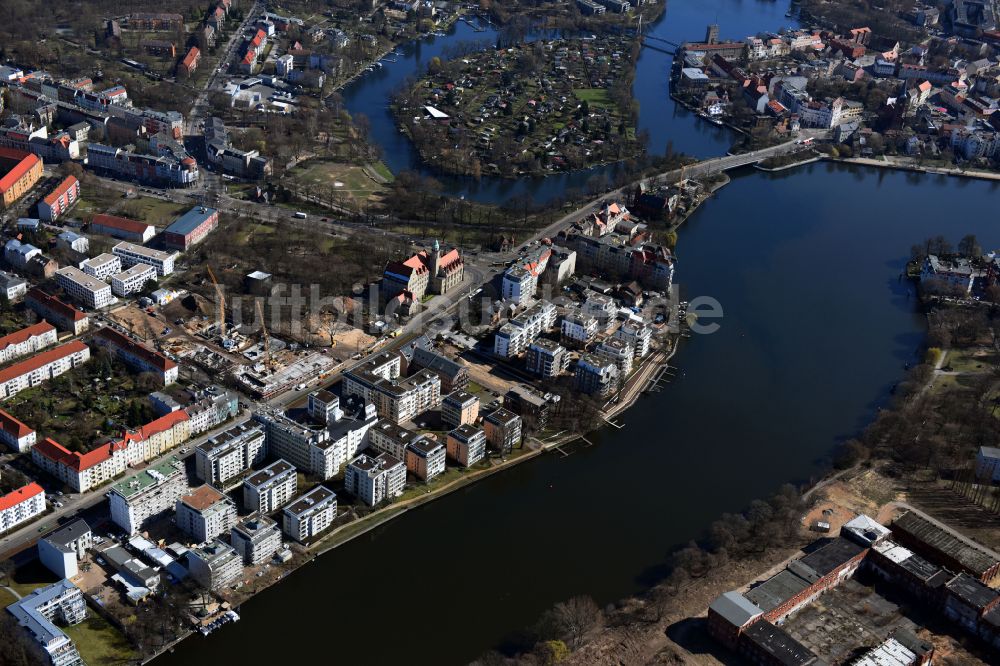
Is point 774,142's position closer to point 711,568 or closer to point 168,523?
point 711,568

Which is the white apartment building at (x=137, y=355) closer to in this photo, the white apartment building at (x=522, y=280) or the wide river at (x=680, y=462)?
the wide river at (x=680, y=462)

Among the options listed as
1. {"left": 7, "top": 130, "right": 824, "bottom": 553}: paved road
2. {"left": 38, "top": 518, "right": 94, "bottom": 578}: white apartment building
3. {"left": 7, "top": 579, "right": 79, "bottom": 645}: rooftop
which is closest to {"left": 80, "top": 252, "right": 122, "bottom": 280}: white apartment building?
{"left": 7, "top": 130, "right": 824, "bottom": 553}: paved road

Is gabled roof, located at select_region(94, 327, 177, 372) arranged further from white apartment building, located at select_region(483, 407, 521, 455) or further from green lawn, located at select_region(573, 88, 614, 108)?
green lawn, located at select_region(573, 88, 614, 108)

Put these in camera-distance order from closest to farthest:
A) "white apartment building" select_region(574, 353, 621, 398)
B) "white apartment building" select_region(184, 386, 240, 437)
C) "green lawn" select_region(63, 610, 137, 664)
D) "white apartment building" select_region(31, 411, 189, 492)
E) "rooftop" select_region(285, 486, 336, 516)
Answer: "green lawn" select_region(63, 610, 137, 664) → "rooftop" select_region(285, 486, 336, 516) → "white apartment building" select_region(31, 411, 189, 492) → "white apartment building" select_region(184, 386, 240, 437) → "white apartment building" select_region(574, 353, 621, 398)

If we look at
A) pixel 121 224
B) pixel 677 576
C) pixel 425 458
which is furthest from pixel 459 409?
pixel 121 224

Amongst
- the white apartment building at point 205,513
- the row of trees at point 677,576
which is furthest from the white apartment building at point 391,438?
the row of trees at point 677,576

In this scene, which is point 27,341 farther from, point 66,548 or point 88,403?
point 66,548
